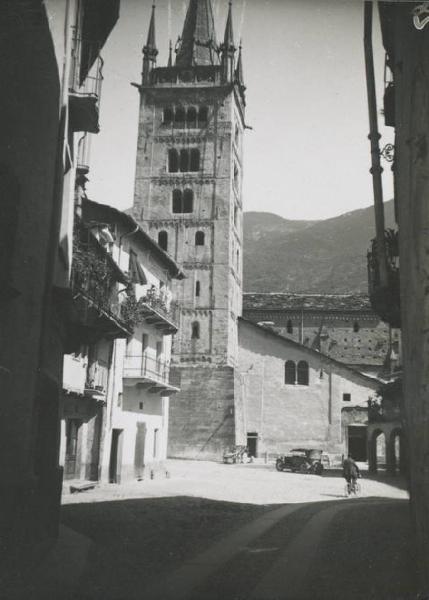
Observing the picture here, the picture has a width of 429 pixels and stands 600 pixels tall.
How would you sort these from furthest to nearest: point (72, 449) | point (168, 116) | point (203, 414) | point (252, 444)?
point (168, 116), point (252, 444), point (203, 414), point (72, 449)

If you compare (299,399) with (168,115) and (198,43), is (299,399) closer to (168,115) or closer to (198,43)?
(168,115)

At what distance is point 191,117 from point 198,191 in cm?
578

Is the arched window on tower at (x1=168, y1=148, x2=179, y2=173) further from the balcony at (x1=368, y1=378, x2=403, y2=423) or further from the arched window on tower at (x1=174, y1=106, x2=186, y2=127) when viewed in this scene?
the balcony at (x1=368, y1=378, x2=403, y2=423)

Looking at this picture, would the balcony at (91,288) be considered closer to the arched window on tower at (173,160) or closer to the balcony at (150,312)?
the balcony at (150,312)

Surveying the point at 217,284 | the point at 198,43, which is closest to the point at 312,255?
the point at 198,43

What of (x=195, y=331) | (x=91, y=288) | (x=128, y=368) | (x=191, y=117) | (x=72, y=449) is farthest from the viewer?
(x=191, y=117)

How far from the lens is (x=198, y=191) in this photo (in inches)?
1805

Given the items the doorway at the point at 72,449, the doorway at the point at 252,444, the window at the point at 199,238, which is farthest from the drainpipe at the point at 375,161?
the doorway at the point at 252,444

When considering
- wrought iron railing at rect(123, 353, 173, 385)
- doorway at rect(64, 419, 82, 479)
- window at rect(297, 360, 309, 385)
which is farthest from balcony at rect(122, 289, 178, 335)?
window at rect(297, 360, 309, 385)

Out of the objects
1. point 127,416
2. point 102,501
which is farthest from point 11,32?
point 127,416

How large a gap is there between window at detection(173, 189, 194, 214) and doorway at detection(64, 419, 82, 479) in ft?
94.2

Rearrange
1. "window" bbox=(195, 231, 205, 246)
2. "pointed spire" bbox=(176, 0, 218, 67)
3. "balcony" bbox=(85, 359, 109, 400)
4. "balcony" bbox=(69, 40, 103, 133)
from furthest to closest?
1. "pointed spire" bbox=(176, 0, 218, 67)
2. "window" bbox=(195, 231, 205, 246)
3. "balcony" bbox=(85, 359, 109, 400)
4. "balcony" bbox=(69, 40, 103, 133)

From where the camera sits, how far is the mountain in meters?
84.7

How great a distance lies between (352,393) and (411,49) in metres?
39.0
